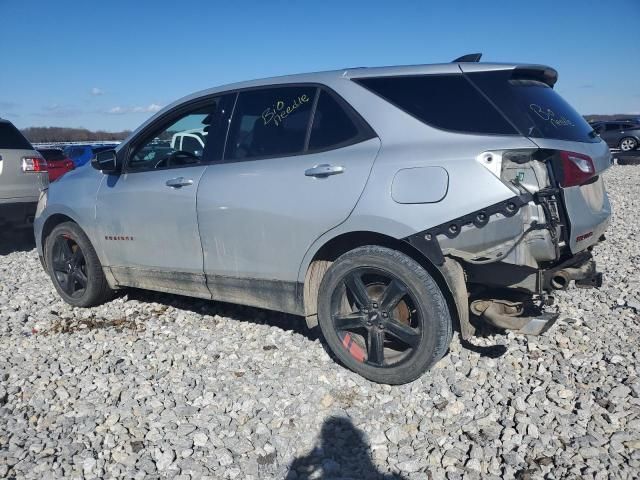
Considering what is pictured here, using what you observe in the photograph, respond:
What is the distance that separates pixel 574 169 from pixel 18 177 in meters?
6.94

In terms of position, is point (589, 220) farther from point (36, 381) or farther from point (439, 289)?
point (36, 381)

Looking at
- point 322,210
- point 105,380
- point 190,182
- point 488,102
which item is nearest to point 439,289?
point 322,210

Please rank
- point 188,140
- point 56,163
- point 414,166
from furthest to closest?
point 56,163
point 188,140
point 414,166

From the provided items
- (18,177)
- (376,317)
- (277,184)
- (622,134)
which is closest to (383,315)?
(376,317)

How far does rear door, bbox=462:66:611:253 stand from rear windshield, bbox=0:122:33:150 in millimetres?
6497

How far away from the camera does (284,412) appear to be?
10.3 ft

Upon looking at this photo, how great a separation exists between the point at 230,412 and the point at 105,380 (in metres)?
1.00

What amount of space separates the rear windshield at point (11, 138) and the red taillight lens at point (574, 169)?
7.05 meters

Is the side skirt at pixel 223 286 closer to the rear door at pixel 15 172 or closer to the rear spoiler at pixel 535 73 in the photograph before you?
the rear spoiler at pixel 535 73

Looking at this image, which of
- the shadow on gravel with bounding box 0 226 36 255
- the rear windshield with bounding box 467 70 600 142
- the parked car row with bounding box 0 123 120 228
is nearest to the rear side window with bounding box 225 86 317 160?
the rear windshield with bounding box 467 70 600 142

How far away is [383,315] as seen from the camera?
3.30 meters

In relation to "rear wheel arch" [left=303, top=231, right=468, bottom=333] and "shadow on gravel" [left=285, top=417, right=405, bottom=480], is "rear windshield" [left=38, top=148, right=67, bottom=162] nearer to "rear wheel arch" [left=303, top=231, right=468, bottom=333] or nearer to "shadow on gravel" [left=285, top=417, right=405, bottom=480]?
"rear wheel arch" [left=303, top=231, right=468, bottom=333]

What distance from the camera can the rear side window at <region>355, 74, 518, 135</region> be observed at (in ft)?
9.94

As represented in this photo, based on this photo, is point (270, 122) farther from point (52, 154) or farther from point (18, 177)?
point (52, 154)
